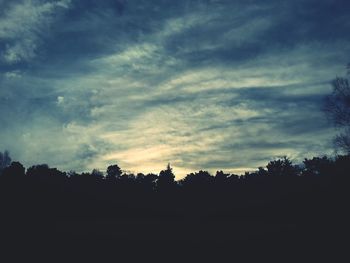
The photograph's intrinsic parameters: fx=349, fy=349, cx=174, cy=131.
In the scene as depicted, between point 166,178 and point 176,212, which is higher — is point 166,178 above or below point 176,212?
above

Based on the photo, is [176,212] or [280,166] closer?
[176,212]

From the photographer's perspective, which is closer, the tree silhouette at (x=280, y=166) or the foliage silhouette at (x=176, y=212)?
the foliage silhouette at (x=176, y=212)

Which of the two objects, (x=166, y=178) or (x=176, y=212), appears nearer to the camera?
(x=176, y=212)

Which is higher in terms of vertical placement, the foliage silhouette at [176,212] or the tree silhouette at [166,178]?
the tree silhouette at [166,178]

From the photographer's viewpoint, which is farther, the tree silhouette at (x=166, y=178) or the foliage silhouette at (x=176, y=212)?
the tree silhouette at (x=166, y=178)

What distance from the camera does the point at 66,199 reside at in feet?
113

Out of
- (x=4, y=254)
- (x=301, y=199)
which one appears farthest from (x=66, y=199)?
(x=301, y=199)

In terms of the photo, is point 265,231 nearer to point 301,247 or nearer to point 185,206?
point 301,247

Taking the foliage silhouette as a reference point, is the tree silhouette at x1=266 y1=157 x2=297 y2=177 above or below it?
above

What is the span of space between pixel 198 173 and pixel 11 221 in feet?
123

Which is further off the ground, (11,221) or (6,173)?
(6,173)

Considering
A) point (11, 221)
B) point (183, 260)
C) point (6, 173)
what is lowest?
point (183, 260)

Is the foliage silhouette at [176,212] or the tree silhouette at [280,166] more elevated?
the tree silhouette at [280,166]

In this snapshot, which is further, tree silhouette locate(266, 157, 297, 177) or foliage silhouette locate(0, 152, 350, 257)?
tree silhouette locate(266, 157, 297, 177)
